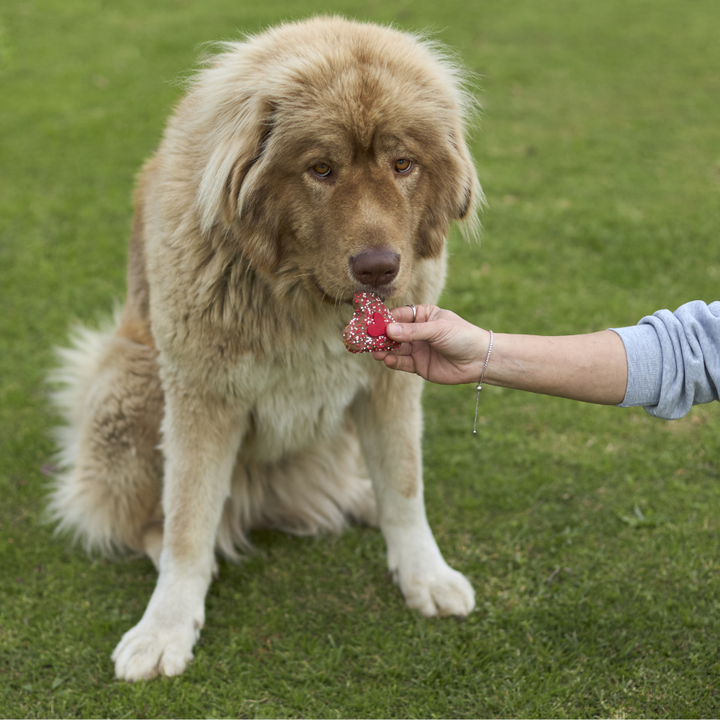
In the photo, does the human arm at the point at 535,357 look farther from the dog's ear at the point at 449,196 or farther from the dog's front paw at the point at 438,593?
the dog's front paw at the point at 438,593

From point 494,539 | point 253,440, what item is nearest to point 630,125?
point 494,539

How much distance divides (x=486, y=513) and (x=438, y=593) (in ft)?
2.18

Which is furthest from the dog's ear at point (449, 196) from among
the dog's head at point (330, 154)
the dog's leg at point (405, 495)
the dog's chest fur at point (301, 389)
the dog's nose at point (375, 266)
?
the dog's leg at point (405, 495)

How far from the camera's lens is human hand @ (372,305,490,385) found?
Result: 92.5 inches

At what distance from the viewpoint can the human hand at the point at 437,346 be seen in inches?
92.5

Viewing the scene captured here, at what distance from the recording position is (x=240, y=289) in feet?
8.54

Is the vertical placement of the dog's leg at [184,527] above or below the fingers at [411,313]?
below

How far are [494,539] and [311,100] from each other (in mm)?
2161

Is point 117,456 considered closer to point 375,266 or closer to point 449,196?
point 375,266

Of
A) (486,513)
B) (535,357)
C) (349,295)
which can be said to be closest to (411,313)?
(349,295)

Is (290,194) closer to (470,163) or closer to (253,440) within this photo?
(470,163)

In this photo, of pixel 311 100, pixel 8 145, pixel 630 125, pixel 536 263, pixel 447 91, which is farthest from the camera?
pixel 630 125

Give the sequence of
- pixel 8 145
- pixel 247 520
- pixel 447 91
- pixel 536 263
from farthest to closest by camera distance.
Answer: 1. pixel 8 145
2. pixel 536 263
3. pixel 247 520
4. pixel 447 91

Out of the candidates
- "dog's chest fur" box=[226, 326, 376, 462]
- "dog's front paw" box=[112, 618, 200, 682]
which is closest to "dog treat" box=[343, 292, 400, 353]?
"dog's chest fur" box=[226, 326, 376, 462]
